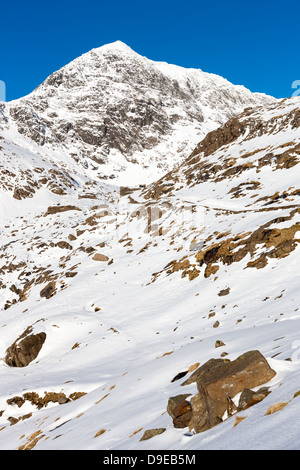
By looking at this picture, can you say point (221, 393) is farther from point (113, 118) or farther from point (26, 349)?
point (113, 118)

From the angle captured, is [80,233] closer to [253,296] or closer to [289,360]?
[253,296]

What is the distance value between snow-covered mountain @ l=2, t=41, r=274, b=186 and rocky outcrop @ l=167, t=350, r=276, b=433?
383ft

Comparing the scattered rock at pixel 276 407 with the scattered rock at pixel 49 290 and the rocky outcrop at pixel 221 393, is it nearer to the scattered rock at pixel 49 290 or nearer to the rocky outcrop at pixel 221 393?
the rocky outcrop at pixel 221 393

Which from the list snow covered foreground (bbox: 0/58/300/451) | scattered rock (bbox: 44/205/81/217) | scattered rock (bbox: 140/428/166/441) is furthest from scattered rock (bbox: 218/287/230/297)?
scattered rock (bbox: 44/205/81/217)

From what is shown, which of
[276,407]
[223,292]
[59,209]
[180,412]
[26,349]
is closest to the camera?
[276,407]

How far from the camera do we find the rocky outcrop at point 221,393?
214 inches

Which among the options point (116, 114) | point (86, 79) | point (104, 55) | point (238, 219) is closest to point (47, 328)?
point (238, 219)

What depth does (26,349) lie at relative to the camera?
69.3 feet

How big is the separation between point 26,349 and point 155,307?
8.72 metres

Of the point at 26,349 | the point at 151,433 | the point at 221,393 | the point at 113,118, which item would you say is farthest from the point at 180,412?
the point at 113,118

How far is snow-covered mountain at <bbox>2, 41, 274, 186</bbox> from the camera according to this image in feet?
448

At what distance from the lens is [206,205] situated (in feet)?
130

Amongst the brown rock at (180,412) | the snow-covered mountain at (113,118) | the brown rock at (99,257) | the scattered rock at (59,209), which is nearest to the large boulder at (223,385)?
the brown rock at (180,412)

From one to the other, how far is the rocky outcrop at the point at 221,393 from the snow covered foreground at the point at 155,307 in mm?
232
